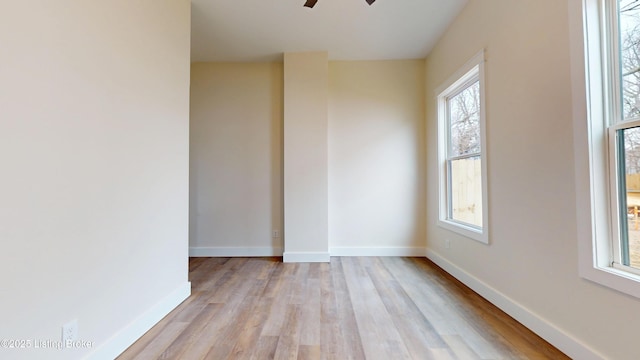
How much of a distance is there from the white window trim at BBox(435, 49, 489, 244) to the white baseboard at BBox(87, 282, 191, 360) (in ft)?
9.25

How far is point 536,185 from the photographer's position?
1.96m

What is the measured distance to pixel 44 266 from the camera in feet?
4.18

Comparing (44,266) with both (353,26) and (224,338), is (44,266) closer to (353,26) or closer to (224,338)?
(224,338)

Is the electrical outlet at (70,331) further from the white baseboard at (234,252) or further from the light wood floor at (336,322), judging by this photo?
the white baseboard at (234,252)

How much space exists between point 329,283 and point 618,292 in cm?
219

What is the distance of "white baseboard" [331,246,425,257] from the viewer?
13.3 ft

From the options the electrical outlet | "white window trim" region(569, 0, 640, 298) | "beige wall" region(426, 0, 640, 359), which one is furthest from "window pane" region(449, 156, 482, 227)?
the electrical outlet

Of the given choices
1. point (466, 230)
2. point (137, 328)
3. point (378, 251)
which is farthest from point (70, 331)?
point (378, 251)

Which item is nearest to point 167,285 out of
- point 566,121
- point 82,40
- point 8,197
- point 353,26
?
point 8,197

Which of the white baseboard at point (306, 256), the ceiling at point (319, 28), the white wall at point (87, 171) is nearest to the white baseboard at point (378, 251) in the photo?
the white baseboard at point (306, 256)

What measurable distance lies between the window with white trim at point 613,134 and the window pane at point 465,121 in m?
1.32

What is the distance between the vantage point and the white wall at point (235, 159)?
4.13m

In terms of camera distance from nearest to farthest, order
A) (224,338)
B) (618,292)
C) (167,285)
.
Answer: (618,292) → (224,338) → (167,285)

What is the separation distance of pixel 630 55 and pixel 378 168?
9.22ft
